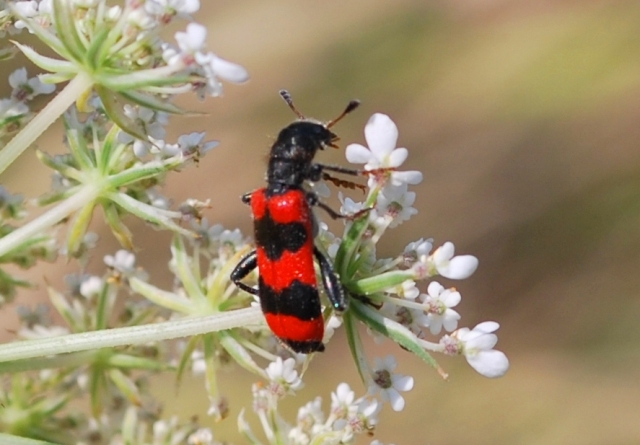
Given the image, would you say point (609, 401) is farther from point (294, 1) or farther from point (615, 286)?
point (294, 1)

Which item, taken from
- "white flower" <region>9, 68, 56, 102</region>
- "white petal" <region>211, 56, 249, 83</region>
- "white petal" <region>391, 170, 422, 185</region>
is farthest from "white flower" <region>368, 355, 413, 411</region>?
"white flower" <region>9, 68, 56, 102</region>

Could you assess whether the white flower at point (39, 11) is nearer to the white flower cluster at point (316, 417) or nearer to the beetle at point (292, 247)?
the beetle at point (292, 247)

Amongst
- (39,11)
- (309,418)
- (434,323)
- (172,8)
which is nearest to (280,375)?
(309,418)

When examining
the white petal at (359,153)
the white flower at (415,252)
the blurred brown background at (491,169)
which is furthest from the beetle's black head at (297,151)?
the blurred brown background at (491,169)

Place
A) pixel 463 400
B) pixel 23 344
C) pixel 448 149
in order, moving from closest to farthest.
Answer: pixel 23 344 → pixel 463 400 → pixel 448 149


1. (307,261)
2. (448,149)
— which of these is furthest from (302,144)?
(448,149)

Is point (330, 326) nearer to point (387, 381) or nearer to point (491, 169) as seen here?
point (387, 381)
